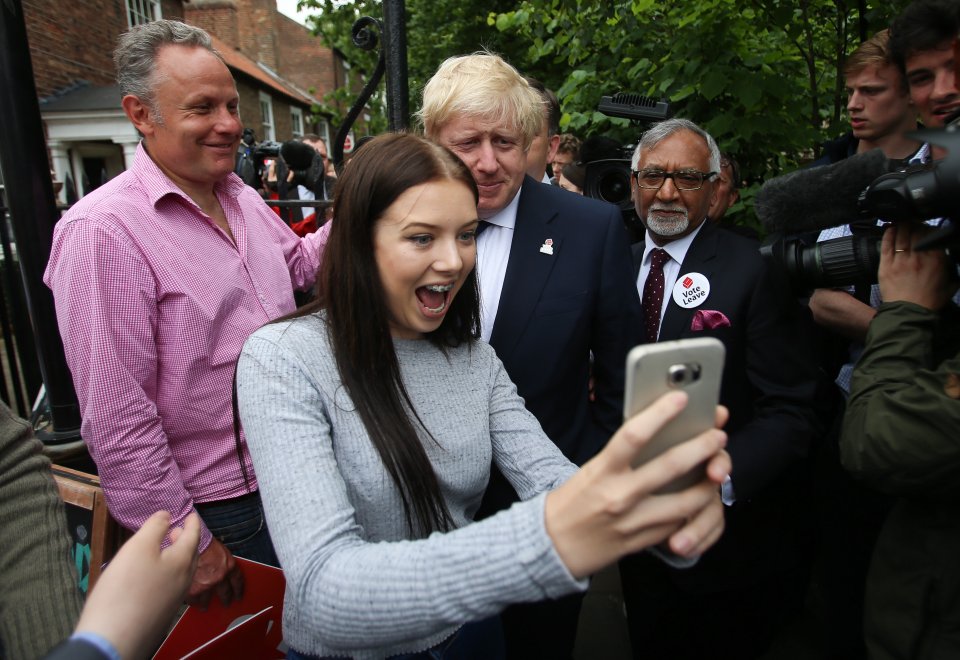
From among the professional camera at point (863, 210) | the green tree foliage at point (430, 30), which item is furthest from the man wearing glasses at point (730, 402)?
the green tree foliage at point (430, 30)

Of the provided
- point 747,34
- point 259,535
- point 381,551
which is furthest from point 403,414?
point 747,34

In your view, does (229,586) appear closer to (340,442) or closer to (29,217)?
(340,442)

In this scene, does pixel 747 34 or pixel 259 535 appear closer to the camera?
pixel 259 535

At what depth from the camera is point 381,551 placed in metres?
0.95

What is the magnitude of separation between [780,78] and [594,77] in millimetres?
1337

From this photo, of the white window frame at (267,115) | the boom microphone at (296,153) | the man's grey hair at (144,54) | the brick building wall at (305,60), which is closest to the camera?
the man's grey hair at (144,54)

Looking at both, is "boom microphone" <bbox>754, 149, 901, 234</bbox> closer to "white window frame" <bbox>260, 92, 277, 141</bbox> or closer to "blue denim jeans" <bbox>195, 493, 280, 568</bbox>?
"blue denim jeans" <bbox>195, 493, 280, 568</bbox>

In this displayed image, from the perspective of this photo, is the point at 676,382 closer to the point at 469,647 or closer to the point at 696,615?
the point at 469,647

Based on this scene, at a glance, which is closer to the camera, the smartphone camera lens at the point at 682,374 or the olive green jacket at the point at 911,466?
the smartphone camera lens at the point at 682,374

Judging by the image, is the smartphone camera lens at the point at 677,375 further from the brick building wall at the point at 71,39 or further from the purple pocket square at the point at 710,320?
the brick building wall at the point at 71,39

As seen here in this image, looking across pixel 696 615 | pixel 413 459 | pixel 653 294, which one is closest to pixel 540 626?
pixel 696 615

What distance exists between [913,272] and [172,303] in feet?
6.35

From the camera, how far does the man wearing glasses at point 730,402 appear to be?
2.05 metres

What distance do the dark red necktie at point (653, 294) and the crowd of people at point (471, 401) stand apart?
0.01 metres
